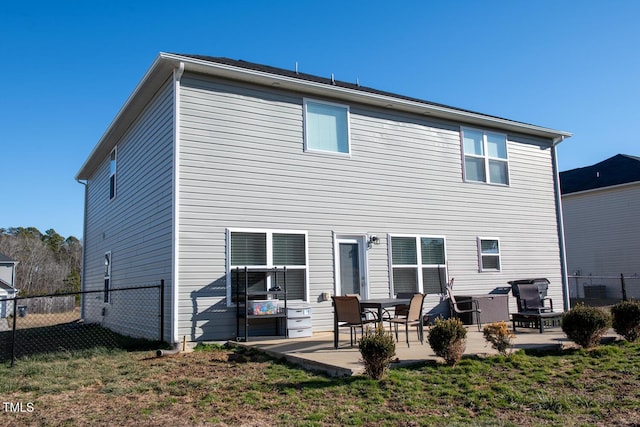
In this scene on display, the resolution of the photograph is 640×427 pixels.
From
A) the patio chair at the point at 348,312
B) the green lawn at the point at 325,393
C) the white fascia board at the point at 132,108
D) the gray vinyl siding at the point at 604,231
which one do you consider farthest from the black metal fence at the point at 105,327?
the gray vinyl siding at the point at 604,231

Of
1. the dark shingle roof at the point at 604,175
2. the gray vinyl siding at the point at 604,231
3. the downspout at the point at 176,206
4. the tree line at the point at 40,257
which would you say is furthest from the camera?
the tree line at the point at 40,257

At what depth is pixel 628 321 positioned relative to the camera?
8195 mm

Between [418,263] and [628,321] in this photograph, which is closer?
[628,321]

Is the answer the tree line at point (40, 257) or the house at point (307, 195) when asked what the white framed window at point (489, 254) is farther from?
the tree line at point (40, 257)

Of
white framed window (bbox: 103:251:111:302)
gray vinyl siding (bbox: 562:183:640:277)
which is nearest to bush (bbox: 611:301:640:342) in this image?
white framed window (bbox: 103:251:111:302)

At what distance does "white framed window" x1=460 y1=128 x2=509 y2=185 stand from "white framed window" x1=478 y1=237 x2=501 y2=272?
5.01 ft

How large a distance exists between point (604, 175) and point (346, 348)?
19544mm

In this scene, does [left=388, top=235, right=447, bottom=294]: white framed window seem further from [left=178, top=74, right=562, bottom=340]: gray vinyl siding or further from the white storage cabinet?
the white storage cabinet

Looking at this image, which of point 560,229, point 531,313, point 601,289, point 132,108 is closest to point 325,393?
point 531,313

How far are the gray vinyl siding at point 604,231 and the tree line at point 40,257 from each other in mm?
29640

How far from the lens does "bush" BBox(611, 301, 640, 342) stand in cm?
819

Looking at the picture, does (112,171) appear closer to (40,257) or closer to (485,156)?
(485,156)

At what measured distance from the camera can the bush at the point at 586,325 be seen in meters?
7.43

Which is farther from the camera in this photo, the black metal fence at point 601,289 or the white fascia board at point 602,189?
the white fascia board at point 602,189
